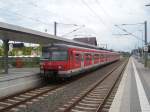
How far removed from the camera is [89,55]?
29281mm

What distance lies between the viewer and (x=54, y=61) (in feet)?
67.4

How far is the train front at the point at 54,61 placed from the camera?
66.7 feet

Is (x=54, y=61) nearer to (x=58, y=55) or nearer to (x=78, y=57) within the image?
(x=58, y=55)

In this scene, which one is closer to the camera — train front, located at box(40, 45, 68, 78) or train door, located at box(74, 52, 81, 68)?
train front, located at box(40, 45, 68, 78)

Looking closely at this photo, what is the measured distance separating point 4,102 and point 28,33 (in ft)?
27.1

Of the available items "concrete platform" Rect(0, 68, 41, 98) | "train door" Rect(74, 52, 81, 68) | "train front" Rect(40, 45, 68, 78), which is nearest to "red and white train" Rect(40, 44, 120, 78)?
"train front" Rect(40, 45, 68, 78)

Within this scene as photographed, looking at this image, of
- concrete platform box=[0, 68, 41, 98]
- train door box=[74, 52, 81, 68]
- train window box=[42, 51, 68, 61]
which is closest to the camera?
concrete platform box=[0, 68, 41, 98]

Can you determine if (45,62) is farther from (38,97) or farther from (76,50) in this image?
(38,97)

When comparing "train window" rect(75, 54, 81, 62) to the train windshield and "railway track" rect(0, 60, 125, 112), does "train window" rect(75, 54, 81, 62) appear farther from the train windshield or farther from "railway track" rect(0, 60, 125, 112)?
"railway track" rect(0, 60, 125, 112)

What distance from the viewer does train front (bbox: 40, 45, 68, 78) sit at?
20.3 meters

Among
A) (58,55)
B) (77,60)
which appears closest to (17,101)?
(58,55)

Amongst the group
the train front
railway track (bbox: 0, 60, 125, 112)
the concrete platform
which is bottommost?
railway track (bbox: 0, 60, 125, 112)

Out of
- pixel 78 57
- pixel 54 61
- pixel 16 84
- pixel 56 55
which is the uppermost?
pixel 56 55


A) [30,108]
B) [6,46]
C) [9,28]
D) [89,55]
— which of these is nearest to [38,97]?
[30,108]
